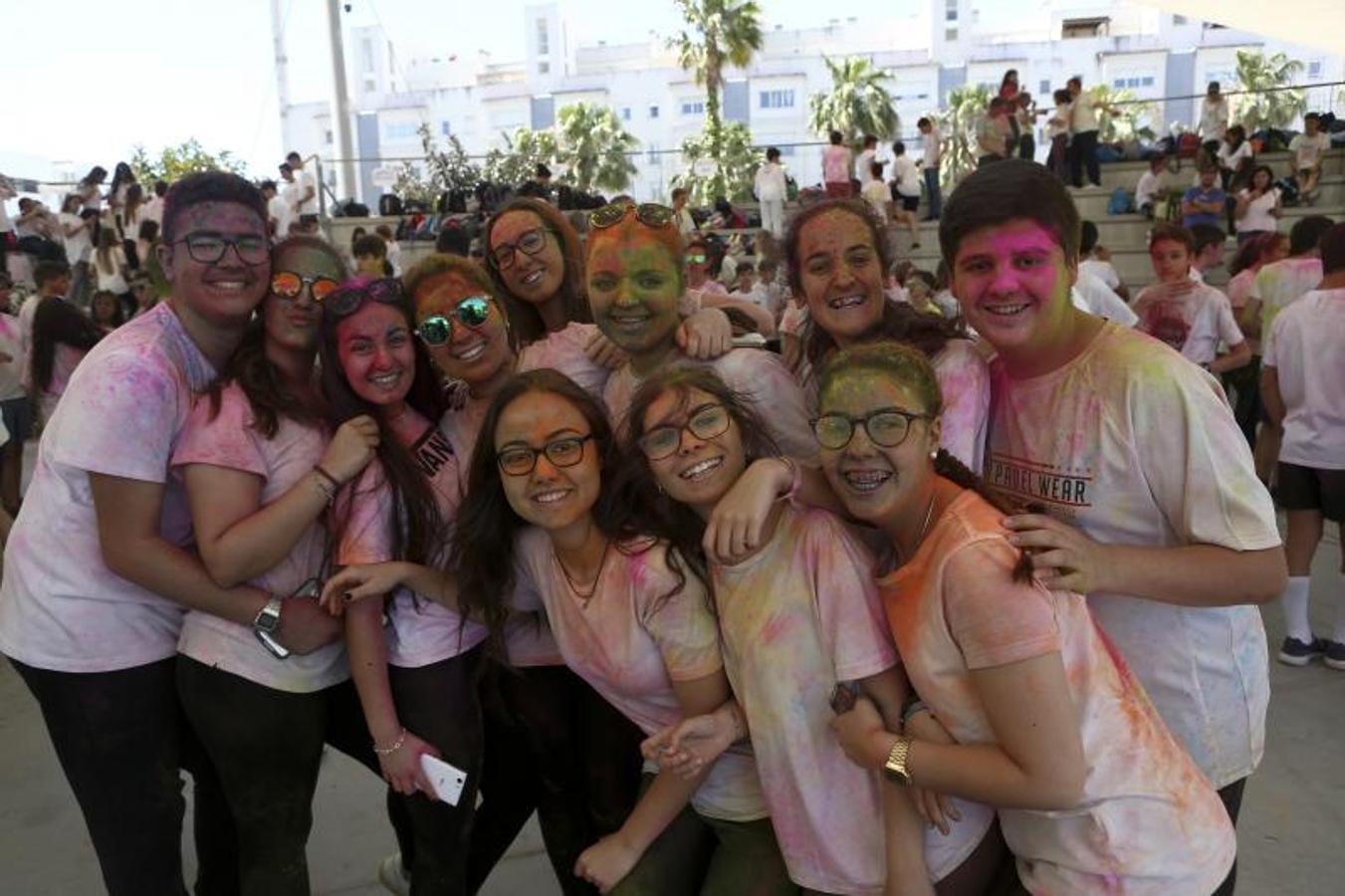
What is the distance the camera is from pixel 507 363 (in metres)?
2.33

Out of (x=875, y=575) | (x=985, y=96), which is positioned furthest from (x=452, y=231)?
(x=985, y=96)

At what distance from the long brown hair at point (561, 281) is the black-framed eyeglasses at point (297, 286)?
0.56m

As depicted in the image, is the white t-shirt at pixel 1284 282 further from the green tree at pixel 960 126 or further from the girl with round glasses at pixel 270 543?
the green tree at pixel 960 126

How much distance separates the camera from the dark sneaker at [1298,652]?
433cm

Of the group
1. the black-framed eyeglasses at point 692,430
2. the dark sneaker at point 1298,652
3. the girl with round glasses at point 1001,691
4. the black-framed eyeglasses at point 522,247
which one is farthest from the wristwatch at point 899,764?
the dark sneaker at point 1298,652

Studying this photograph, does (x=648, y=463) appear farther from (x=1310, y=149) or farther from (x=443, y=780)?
(x=1310, y=149)

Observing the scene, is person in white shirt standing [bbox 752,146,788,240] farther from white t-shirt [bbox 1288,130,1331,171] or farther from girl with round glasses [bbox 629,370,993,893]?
girl with round glasses [bbox 629,370,993,893]

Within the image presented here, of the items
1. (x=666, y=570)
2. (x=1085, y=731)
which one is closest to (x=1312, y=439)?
(x=1085, y=731)

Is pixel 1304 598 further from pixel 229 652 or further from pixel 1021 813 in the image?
pixel 229 652

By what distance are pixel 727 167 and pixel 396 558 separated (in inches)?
1038

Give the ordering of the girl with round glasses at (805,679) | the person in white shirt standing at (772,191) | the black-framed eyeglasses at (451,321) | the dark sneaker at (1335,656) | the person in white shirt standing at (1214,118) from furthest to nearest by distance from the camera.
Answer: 1. the person in white shirt standing at (772,191)
2. the person in white shirt standing at (1214,118)
3. the dark sneaker at (1335,656)
4. the black-framed eyeglasses at (451,321)
5. the girl with round glasses at (805,679)

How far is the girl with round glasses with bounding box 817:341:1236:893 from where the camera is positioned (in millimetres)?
1430

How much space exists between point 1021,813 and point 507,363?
1.51 metres

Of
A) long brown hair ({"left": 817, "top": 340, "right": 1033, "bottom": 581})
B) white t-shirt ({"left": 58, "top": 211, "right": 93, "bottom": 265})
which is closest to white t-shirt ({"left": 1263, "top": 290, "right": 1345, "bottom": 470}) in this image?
long brown hair ({"left": 817, "top": 340, "right": 1033, "bottom": 581})
